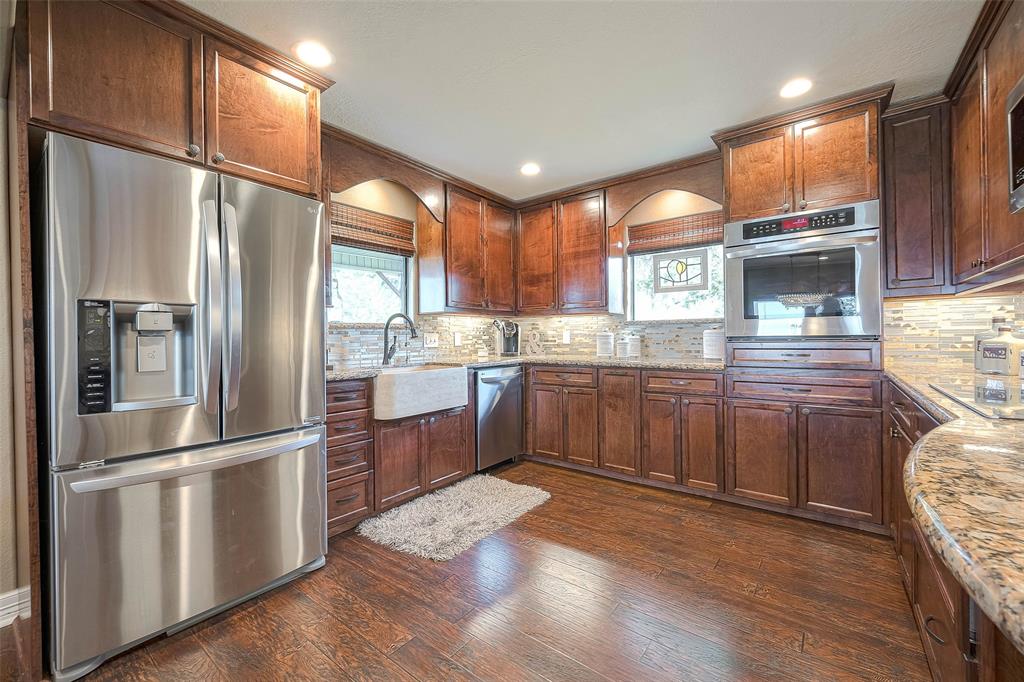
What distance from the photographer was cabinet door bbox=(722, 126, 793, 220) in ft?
9.27

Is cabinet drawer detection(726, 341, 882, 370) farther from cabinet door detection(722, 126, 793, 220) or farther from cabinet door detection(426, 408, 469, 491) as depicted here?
cabinet door detection(426, 408, 469, 491)

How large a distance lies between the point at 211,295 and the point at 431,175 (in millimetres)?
2279

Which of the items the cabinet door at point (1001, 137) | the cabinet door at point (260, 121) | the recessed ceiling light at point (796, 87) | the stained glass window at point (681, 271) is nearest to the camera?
the cabinet door at point (1001, 137)

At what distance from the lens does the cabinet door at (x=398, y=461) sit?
9.32 ft

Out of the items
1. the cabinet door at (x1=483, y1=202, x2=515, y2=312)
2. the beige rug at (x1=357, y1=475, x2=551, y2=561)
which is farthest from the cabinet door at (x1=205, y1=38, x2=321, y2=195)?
the cabinet door at (x1=483, y1=202, x2=515, y2=312)

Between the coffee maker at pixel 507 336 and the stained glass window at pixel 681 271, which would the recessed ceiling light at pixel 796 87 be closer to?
the stained glass window at pixel 681 271

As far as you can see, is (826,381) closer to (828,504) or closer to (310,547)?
(828,504)

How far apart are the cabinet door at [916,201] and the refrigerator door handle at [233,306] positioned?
3.48 m

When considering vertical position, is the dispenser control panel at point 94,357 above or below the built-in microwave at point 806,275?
below

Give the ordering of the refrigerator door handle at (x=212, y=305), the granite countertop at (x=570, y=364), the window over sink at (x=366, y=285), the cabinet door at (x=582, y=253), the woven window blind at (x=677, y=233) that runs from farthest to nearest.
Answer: the cabinet door at (x=582, y=253) < the woven window blind at (x=677, y=233) < the window over sink at (x=366, y=285) < the granite countertop at (x=570, y=364) < the refrigerator door handle at (x=212, y=305)

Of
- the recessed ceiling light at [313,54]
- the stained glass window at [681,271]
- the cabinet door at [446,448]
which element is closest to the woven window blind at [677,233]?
the stained glass window at [681,271]

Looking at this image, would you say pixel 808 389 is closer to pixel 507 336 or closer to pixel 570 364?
pixel 570 364

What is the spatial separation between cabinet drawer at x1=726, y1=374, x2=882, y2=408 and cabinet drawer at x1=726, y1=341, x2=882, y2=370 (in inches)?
3.0

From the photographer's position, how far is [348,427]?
2646mm
